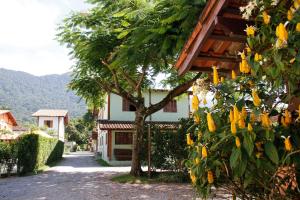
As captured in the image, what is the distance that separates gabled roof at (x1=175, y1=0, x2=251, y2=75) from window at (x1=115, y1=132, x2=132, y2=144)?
22.5 m

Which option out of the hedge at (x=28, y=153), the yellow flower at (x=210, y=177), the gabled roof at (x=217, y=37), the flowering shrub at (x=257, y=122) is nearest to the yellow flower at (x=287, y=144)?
the flowering shrub at (x=257, y=122)

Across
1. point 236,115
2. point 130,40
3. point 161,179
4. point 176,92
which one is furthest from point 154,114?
point 236,115

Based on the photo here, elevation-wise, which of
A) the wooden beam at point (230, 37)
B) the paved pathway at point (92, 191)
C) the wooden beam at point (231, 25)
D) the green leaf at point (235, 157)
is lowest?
the paved pathway at point (92, 191)

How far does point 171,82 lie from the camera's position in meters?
17.5

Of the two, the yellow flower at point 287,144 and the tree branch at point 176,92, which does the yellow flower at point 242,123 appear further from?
the tree branch at point 176,92

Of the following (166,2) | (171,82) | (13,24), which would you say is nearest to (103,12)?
(166,2)

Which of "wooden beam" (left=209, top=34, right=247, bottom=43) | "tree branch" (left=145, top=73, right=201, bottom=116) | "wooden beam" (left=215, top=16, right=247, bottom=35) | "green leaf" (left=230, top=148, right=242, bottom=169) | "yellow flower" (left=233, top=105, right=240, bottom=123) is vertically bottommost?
"green leaf" (left=230, top=148, right=242, bottom=169)

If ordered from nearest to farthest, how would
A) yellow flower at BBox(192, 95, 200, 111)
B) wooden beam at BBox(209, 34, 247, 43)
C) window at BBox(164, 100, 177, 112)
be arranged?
yellow flower at BBox(192, 95, 200, 111), wooden beam at BBox(209, 34, 247, 43), window at BBox(164, 100, 177, 112)

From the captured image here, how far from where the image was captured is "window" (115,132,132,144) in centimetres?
2797

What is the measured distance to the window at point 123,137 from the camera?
2797 centimetres

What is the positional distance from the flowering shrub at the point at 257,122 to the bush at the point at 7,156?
15.0 metres

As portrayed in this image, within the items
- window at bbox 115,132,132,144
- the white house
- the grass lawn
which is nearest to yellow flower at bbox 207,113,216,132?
the grass lawn

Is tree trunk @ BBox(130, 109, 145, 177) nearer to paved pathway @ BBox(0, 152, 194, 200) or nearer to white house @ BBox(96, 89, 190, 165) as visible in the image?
paved pathway @ BBox(0, 152, 194, 200)

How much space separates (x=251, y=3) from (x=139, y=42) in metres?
3.48
